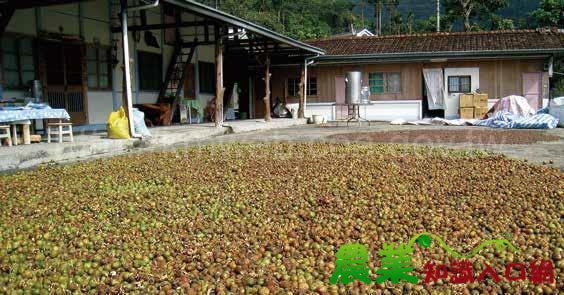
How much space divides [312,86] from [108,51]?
9.56 metres

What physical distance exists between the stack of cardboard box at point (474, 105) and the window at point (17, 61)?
13.3 m

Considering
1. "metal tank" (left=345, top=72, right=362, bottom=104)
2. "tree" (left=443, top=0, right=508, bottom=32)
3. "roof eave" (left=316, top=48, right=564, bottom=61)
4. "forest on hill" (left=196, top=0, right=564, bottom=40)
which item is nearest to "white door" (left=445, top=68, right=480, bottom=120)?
"roof eave" (left=316, top=48, right=564, bottom=61)

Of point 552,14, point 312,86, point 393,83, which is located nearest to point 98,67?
point 312,86

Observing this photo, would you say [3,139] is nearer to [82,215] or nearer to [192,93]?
[82,215]

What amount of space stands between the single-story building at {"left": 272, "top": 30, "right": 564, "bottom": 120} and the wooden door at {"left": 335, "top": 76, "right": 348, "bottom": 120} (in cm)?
4

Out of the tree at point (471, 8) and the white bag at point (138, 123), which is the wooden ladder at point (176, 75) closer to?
the white bag at point (138, 123)

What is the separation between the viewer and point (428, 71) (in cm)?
1786

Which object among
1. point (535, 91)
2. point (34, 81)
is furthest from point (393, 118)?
point (34, 81)

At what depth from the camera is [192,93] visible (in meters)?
15.0

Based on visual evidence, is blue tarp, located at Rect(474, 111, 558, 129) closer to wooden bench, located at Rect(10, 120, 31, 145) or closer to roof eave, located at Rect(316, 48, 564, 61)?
roof eave, located at Rect(316, 48, 564, 61)

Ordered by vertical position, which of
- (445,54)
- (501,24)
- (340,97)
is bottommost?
(340,97)

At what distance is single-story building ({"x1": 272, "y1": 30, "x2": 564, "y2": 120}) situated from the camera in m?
17.0

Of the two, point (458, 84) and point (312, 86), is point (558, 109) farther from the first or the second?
point (312, 86)

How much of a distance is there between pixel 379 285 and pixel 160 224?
68.0 inches
